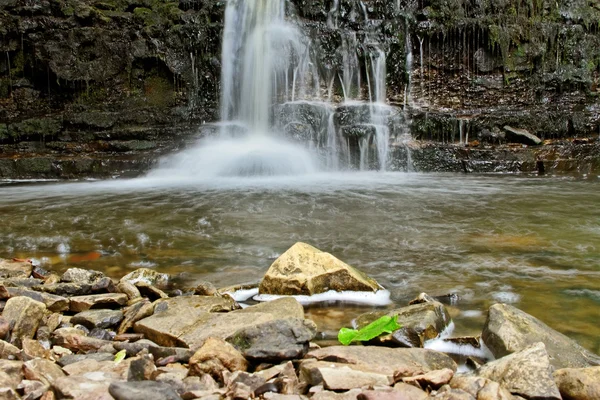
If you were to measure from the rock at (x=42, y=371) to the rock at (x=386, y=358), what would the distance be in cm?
102

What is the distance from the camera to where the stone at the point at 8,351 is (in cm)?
212

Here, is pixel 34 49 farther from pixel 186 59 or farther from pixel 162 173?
pixel 162 173

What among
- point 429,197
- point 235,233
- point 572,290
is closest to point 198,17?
point 429,197

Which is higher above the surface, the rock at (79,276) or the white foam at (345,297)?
the rock at (79,276)

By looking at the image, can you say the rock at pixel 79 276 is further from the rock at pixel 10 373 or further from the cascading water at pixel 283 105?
the cascading water at pixel 283 105

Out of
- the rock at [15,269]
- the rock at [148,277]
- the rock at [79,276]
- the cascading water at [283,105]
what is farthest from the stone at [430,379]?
the cascading water at [283,105]

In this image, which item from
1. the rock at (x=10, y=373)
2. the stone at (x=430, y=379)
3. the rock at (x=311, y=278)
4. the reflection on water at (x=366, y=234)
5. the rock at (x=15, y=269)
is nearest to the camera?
the rock at (x=10, y=373)

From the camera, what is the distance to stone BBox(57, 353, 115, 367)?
217 cm

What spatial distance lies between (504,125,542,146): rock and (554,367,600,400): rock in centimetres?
1103

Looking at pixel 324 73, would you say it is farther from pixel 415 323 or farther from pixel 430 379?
pixel 430 379

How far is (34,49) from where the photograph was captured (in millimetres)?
13414

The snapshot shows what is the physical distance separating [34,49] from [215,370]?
14035 millimetres

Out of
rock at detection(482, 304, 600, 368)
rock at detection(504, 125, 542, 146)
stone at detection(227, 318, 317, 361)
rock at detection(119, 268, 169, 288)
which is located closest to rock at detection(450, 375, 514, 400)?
rock at detection(482, 304, 600, 368)

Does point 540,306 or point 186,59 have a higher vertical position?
point 186,59
